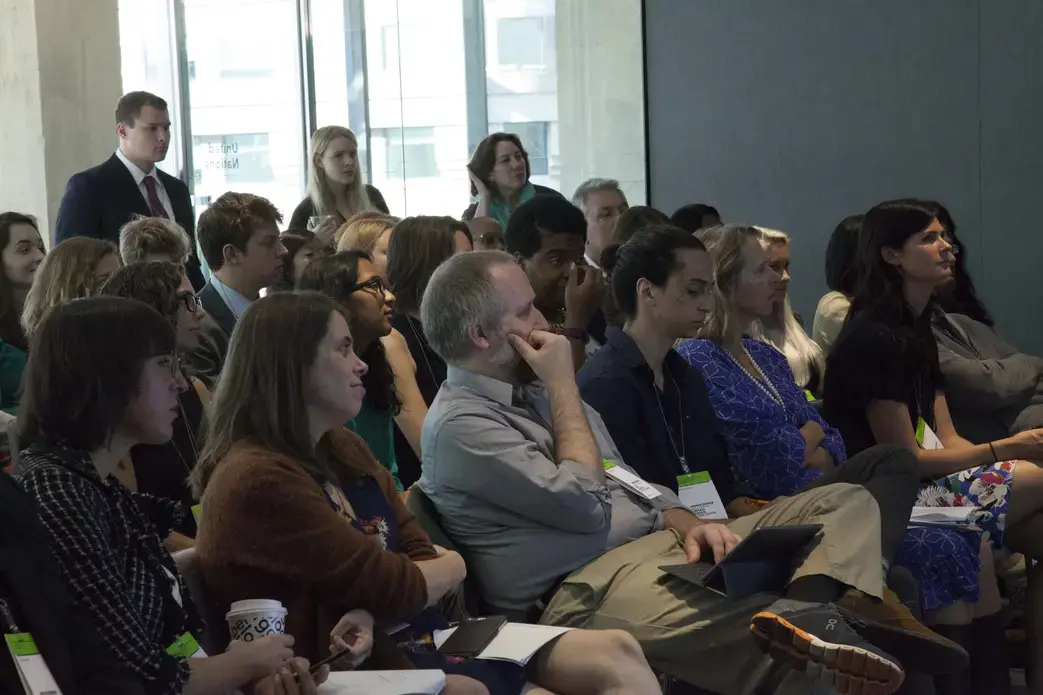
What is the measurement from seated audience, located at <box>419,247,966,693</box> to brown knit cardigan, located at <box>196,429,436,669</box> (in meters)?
0.47

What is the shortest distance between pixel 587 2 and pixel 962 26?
205 centimetres

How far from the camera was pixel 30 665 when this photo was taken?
5.14ft

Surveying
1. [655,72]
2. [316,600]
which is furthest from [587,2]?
[316,600]

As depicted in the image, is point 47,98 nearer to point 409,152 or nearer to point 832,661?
point 409,152

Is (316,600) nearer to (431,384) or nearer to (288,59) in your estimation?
(431,384)

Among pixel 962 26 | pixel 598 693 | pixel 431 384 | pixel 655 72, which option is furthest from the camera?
pixel 655 72

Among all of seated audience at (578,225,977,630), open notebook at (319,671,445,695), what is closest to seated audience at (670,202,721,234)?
seated audience at (578,225,977,630)

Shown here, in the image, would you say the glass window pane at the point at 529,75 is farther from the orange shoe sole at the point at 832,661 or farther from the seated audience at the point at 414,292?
the orange shoe sole at the point at 832,661

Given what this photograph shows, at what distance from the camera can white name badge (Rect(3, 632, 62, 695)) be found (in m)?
1.55

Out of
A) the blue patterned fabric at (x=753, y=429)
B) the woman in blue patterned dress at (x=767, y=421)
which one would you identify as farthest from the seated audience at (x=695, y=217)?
the blue patterned fabric at (x=753, y=429)

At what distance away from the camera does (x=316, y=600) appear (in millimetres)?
2160

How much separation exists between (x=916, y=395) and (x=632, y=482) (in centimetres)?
144

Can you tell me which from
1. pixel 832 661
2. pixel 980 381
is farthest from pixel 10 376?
pixel 980 381

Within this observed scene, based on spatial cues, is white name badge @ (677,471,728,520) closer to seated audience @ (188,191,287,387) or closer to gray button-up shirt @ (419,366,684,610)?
gray button-up shirt @ (419,366,684,610)
